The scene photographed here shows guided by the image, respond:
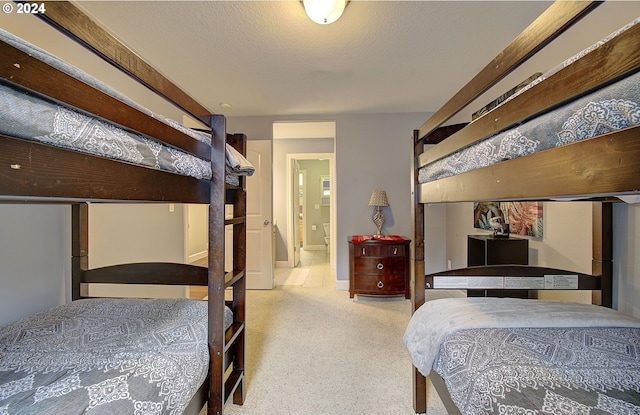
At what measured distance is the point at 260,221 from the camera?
3598 mm

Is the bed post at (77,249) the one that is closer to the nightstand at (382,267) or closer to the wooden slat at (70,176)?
the wooden slat at (70,176)

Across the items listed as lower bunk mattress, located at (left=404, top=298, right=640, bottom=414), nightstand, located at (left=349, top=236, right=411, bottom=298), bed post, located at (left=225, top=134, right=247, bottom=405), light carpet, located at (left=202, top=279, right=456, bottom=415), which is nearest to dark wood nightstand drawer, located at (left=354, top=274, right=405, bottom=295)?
nightstand, located at (left=349, top=236, right=411, bottom=298)

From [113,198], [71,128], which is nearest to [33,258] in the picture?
[113,198]

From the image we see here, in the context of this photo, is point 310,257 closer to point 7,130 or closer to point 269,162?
point 269,162

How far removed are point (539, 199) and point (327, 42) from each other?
5.95 feet

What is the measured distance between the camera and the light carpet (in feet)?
4.80

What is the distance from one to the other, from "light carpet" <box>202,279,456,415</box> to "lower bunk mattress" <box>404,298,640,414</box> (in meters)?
0.51

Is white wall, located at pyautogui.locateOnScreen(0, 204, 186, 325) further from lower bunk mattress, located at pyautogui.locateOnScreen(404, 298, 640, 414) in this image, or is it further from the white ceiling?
lower bunk mattress, located at pyautogui.locateOnScreen(404, 298, 640, 414)

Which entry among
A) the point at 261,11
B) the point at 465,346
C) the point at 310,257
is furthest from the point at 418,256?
the point at 310,257

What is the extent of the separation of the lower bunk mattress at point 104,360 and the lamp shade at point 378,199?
7.81 feet

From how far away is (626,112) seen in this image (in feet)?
1.57

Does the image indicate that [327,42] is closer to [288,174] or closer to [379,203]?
[379,203]

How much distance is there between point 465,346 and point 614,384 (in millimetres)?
389

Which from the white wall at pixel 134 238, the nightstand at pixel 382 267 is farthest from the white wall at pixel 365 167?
the white wall at pixel 134 238
